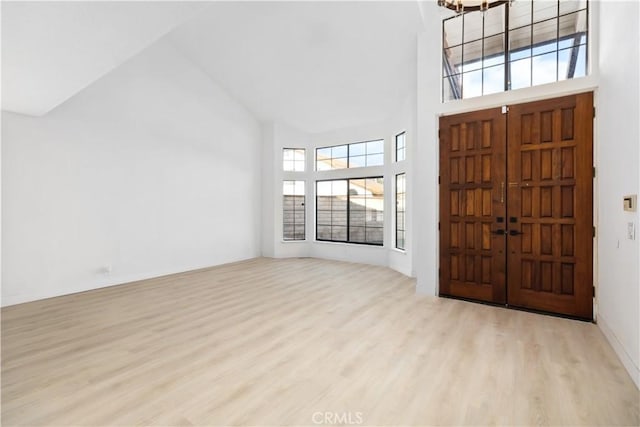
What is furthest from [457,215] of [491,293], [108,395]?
[108,395]

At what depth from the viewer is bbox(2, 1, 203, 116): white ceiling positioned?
2293 millimetres

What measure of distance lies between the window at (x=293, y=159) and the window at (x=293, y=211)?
359 mm

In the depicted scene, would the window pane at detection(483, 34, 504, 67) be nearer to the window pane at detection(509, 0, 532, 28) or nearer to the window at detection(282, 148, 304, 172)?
the window pane at detection(509, 0, 532, 28)

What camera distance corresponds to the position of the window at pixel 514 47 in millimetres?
3539

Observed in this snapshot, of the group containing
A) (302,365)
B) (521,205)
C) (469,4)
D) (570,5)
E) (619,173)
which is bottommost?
(302,365)

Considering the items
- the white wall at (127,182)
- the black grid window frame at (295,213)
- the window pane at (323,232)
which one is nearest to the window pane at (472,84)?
Answer: the window pane at (323,232)

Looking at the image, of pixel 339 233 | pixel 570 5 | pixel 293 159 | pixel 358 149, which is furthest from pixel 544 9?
pixel 293 159

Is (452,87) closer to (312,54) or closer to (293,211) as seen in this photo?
(312,54)

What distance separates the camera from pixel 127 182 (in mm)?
5164

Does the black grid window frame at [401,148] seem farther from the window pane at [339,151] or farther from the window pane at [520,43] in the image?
the window pane at [520,43]

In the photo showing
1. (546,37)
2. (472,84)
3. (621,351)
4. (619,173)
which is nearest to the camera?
(621,351)

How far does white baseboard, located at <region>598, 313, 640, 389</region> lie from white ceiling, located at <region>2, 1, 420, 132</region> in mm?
4233

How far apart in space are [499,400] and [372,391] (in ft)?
2.59

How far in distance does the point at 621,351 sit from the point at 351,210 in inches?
208
